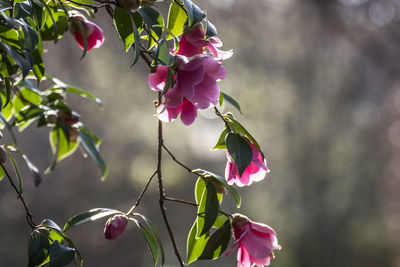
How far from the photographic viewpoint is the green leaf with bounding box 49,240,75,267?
42cm

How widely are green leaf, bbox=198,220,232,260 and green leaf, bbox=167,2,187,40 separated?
0.66ft

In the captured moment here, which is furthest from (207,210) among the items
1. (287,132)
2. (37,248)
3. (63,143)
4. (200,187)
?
(287,132)

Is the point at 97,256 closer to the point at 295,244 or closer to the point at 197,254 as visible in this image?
the point at 295,244

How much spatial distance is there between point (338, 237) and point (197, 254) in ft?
12.9

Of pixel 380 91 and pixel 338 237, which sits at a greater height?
pixel 380 91

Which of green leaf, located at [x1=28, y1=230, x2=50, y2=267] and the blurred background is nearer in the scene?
green leaf, located at [x1=28, y1=230, x2=50, y2=267]

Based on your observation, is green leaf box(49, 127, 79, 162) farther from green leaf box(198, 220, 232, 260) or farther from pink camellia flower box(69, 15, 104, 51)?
green leaf box(198, 220, 232, 260)

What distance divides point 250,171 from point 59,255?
0.64 feet

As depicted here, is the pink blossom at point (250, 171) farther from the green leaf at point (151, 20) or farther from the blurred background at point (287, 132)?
the blurred background at point (287, 132)

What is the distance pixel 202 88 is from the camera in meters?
0.42

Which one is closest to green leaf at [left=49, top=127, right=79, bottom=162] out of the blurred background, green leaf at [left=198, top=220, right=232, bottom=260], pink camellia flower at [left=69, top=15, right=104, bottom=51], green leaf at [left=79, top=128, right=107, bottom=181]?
green leaf at [left=79, top=128, right=107, bottom=181]

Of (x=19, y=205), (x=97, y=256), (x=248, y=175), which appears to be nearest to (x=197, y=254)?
(x=248, y=175)

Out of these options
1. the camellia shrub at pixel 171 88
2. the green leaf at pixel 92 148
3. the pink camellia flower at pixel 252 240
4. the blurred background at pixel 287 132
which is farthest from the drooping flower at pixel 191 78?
the blurred background at pixel 287 132

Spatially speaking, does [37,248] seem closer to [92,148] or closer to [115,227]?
[115,227]
